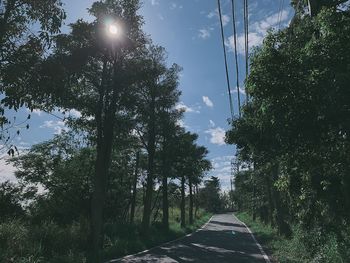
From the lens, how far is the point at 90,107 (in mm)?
21000

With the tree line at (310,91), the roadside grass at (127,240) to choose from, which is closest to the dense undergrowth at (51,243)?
the roadside grass at (127,240)

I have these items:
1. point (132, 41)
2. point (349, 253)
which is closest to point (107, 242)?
point (132, 41)

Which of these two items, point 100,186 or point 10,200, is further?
point 10,200

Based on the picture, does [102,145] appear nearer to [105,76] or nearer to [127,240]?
[105,76]

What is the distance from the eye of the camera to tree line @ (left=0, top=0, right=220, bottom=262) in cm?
769

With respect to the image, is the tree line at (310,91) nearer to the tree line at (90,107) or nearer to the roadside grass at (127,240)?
the tree line at (90,107)

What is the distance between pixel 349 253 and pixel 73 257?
28.0ft

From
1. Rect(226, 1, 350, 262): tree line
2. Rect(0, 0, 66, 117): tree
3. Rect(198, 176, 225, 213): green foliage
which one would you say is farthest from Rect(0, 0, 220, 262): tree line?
Rect(198, 176, 225, 213): green foliage

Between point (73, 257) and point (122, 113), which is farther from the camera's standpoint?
point (122, 113)

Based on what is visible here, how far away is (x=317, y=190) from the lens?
47.9 feet

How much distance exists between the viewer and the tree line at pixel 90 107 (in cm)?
769

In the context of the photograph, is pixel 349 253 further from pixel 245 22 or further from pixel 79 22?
pixel 79 22

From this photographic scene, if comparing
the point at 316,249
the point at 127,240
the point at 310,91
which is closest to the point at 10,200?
the point at 127,240

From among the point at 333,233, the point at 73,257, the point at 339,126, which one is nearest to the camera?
the point at 339,126
